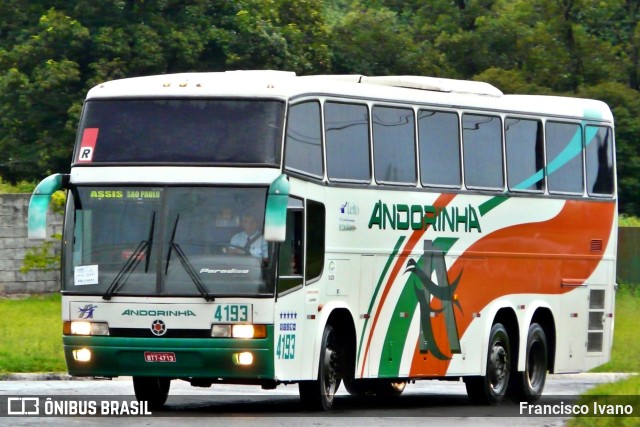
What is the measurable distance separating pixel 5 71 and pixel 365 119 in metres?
21.1

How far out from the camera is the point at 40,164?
34.8m

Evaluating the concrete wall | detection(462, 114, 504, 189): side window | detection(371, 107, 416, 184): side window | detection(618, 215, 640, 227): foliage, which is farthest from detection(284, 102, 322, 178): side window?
detection(618, 215, 640, 227): foliage

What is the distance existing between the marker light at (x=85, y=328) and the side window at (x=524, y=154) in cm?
608

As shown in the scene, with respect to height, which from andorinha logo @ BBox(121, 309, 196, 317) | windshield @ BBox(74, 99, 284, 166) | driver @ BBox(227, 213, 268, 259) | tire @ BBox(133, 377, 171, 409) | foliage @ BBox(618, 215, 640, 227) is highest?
windshield @ BBox(74, 99, 284, 166)

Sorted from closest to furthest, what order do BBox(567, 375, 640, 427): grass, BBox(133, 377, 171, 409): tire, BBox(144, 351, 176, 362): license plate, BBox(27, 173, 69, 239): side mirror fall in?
1. BBox(567, 375, 640, 427): grass
2. BBox(27, 173, 69, 239): side mirror
3. BBox(144, 351, 176, 362): license plate
4. BBox(133, 377, 171, 409): tire

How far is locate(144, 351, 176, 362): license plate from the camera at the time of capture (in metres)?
14.0

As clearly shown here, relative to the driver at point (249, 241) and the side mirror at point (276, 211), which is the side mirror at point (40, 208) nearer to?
the driver at point (249, 241)

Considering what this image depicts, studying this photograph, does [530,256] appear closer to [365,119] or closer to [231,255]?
[365,119]

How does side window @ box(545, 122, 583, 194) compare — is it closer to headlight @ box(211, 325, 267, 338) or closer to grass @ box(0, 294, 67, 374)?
headlight @ box(211, 325, 267, 338)

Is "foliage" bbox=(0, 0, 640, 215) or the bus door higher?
"foliage" bbox=(0, 0, 640, 215)

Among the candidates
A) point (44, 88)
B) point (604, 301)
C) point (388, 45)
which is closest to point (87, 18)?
point (44, 88)

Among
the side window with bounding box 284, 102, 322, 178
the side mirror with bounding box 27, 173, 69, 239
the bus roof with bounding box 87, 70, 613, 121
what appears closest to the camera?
the side mirror with bounding box 27, 173, 69, 239

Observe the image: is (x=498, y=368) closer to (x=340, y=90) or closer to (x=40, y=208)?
(x=340, y=90)

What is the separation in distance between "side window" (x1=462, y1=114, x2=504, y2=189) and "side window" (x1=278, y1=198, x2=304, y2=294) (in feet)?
11.6
